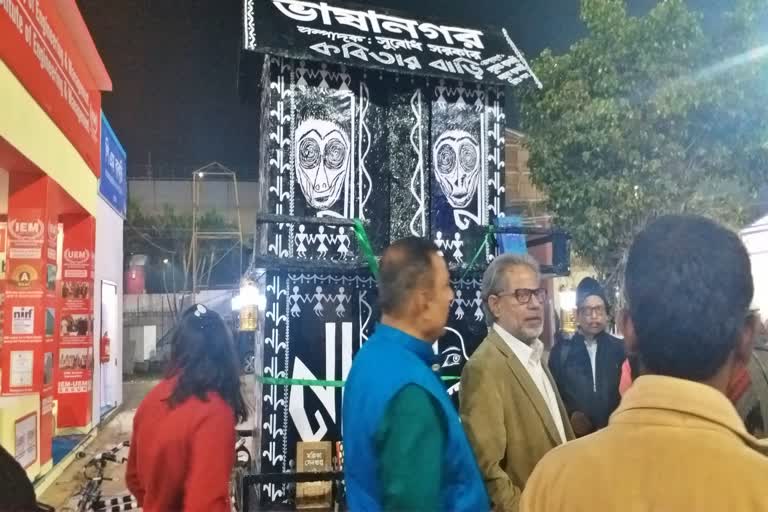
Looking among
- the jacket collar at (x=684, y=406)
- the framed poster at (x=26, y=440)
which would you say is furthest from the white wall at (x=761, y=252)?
the jacket collar at (x=684, y=406)

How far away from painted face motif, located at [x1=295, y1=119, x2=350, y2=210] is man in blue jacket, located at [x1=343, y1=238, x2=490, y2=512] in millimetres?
2634

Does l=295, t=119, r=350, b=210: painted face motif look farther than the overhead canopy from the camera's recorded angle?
Yes

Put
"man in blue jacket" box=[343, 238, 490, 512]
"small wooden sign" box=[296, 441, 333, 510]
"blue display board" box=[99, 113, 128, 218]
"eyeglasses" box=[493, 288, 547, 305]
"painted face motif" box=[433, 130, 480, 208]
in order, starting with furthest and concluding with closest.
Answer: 1. "blue display board" box=[99, 113, 128, 218]
2. "painted face motif" box=[433, 130, 480, 208]
3. "small wooden sign" box=[296, 441, 333, 510]
4. "eyeglasses" box=[493, 288, 547, 305]
5. "man in blue jacket" box=[343, 238, 490, 512]

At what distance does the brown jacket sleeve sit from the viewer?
8.29 ft

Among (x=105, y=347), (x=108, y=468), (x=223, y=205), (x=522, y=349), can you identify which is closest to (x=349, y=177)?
(x=522, y=349)

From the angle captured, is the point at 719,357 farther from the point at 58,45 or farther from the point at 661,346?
the point at 58,45

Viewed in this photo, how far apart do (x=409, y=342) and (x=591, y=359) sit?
314 centimetres

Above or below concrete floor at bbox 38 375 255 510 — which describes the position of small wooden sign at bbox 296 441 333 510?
above

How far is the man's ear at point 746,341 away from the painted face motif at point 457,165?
→ 4.06 m

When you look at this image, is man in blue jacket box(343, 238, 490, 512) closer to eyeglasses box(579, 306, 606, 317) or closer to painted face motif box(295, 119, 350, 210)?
painted face motif box(295, 119, 350, 210)

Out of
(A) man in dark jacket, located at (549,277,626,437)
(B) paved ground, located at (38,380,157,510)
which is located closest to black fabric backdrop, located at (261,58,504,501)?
(A) man in dark jacket, located at (549,277,626,437)

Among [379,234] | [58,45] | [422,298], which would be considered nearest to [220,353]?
[422,298]

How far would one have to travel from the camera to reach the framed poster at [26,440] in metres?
6.66

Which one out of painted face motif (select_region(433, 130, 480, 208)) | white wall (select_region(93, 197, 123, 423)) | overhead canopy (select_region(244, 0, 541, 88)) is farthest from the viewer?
white wall (select_region(93, 197, 123, 423))
